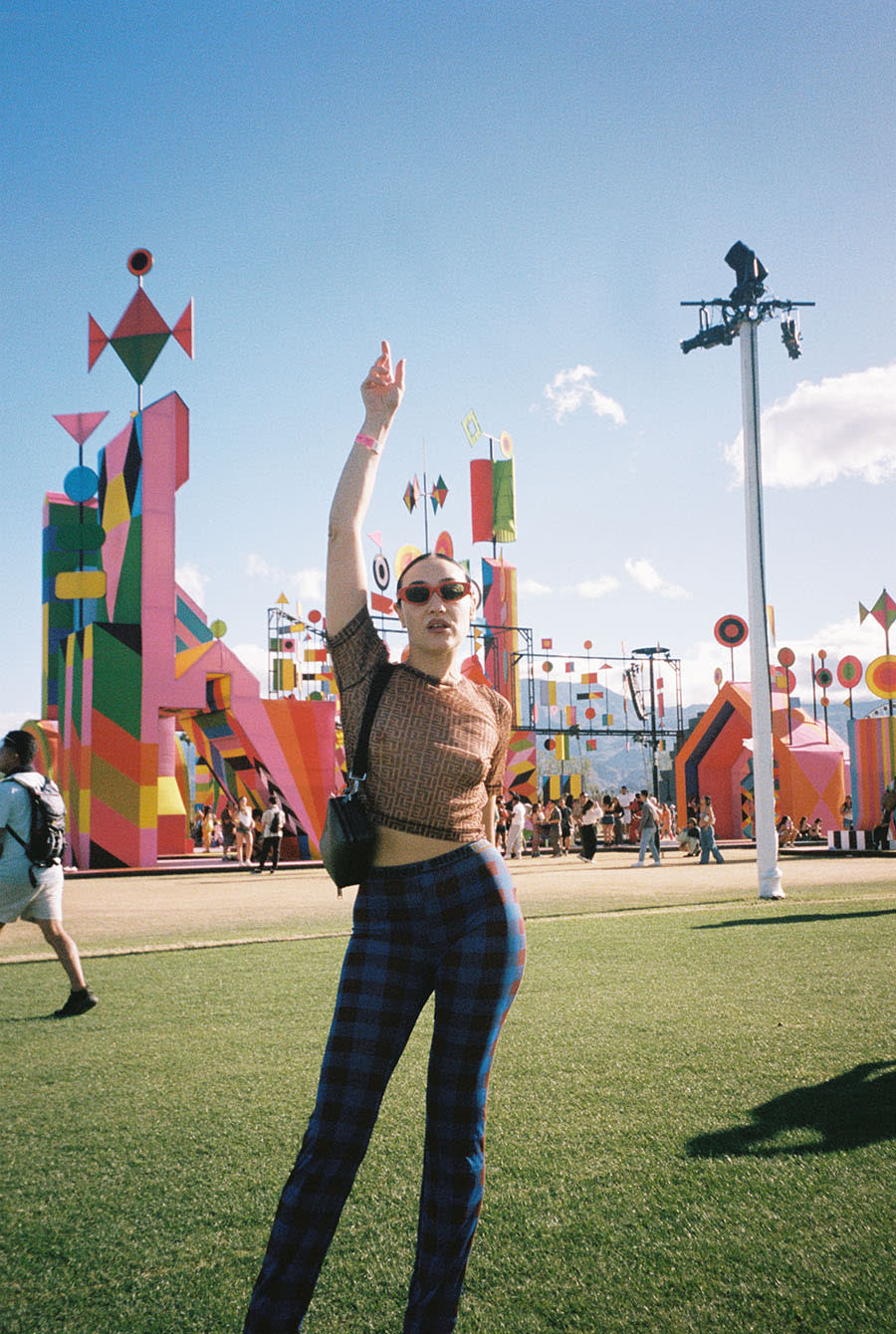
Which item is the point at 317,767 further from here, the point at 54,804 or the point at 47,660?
the point at 54,804

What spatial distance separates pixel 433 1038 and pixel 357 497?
126cm

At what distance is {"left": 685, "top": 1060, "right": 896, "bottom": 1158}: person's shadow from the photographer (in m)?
3.50

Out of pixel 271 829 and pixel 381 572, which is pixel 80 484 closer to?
pixel 381 572

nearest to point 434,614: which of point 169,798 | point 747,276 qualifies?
point 747,276

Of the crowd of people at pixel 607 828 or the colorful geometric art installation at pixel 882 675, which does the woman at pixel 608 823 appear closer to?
the crowd of people at pixel 607 828

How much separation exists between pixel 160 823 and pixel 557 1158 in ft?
78.5

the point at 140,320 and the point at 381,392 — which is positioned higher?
the point at 140,320

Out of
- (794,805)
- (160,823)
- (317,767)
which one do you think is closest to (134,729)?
(317,767)

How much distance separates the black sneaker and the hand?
16.1 feet

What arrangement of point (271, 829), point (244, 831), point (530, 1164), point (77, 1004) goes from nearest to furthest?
point (530, 1164) < point (77, 1004) < point (271, 829) < point (244, 831)

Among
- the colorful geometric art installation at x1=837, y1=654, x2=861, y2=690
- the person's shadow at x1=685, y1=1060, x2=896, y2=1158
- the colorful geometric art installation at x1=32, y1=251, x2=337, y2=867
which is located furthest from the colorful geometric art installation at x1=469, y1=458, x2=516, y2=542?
the person's shadow at x1=685, y1=1060, x2=896, y2=1158

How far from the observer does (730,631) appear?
32188 mm

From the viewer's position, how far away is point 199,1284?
264 centimetres

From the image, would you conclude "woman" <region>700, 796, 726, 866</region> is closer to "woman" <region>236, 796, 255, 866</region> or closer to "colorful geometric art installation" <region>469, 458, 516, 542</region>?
A: "woman" <region>236, 796, 255, 866</region>
